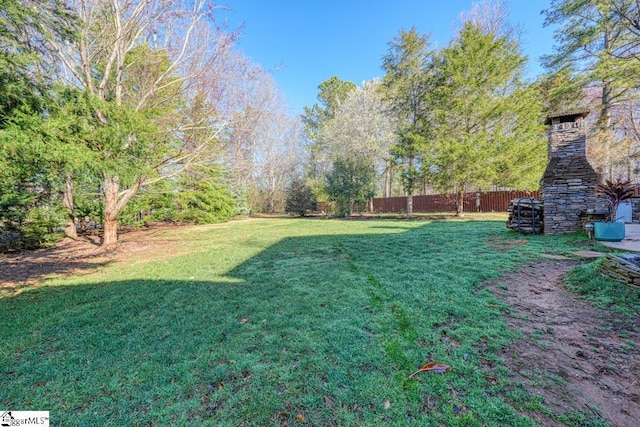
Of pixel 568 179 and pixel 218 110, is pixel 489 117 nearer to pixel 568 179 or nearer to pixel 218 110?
pixel 568 179

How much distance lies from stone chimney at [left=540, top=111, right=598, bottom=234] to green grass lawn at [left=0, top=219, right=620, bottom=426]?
337 cm

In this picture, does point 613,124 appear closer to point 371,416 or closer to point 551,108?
point 551,108

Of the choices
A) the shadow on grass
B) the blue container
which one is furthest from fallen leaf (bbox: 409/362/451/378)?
the shadow on grass

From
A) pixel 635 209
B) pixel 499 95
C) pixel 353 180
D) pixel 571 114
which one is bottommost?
pixel 635 209

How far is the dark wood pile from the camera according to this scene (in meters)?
6.73

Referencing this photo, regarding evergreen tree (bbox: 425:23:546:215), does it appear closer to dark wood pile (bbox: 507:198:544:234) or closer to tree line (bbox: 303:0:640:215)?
tree line (bbox: 303:0:640:215)

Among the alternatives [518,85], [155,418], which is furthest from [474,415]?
[518,85]

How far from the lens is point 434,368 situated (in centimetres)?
186

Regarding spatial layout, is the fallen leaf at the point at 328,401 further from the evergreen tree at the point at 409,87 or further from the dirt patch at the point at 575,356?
the evergreen tree at the point at 409,87

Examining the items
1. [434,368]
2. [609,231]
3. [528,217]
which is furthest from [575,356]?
[528,217]

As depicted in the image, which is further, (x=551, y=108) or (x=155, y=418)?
(x=551, y=108)

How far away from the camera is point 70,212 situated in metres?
8.95

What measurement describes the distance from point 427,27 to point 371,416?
19108mm

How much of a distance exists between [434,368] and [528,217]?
700cm
